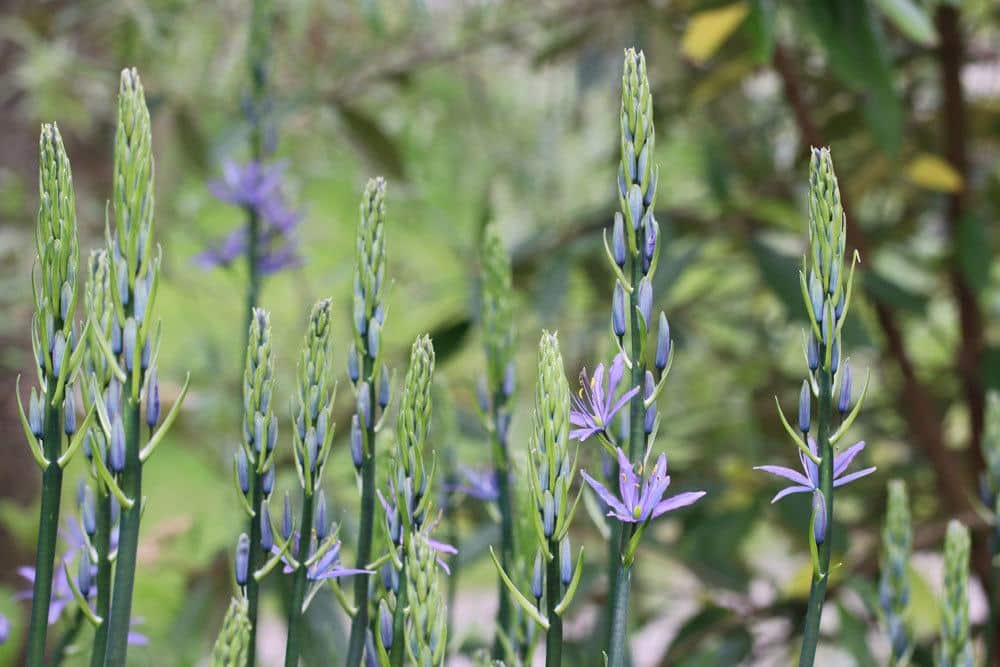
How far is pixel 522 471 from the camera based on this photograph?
42cm

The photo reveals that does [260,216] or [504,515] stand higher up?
[260,216]

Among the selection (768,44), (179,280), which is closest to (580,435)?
(768,44)

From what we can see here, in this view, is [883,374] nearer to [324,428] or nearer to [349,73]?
[349,73]

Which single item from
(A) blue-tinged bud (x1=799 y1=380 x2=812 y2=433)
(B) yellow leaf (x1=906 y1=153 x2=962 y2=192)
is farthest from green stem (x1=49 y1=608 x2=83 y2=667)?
(B) yellow leaf (x1=906 y1=153 x2=962 y2=192)

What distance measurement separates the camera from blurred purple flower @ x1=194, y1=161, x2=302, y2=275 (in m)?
0.64

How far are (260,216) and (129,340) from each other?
0.37m

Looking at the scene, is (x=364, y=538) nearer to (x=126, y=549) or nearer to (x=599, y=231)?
(x=126, y=549)

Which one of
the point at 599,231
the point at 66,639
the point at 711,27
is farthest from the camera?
the point at 599,231

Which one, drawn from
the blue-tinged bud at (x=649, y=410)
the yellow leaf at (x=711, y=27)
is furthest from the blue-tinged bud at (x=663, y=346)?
the yellow leaf at (x=711, y=27)

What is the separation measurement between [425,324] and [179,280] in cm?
40

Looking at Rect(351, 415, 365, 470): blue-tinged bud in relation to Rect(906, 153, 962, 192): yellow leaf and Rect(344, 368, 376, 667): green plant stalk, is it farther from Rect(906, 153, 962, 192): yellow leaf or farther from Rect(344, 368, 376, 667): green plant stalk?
Rect(906, 153, 962, 192): yellow leaf

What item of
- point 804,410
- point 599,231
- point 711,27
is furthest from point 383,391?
point 599,231

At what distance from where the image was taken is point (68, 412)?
0.32m

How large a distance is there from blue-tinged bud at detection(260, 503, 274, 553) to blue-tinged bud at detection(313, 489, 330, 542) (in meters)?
0.01
